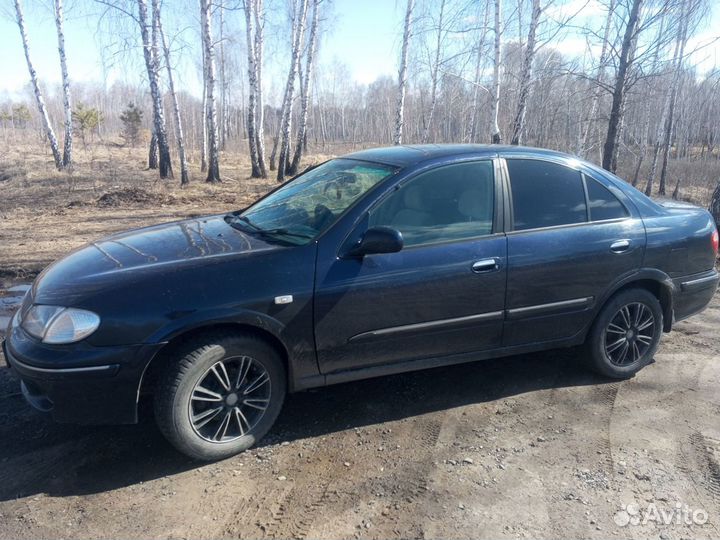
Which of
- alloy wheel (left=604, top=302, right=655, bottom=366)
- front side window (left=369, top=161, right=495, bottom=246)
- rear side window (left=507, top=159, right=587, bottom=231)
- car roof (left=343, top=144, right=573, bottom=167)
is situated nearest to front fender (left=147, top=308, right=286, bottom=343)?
front side window (left=369, top=161, right=495, bottom=246)

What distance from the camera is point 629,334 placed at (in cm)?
418

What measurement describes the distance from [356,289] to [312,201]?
0.89 m

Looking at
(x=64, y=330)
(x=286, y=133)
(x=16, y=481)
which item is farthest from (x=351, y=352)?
(x=286, y=133)

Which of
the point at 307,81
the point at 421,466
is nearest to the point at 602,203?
the point at 421,466

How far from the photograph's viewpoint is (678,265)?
4.25 metres

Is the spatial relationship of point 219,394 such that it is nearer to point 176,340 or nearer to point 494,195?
point 176,340

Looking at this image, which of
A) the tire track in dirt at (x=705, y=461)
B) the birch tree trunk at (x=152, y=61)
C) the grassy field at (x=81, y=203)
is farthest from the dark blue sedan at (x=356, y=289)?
the birch tree trunk at (x=152, y=61)

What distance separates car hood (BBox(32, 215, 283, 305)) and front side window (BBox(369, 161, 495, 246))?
0.81 meters

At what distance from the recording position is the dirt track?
8.54ft

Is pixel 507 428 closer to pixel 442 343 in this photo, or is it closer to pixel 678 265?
pixel 442 343

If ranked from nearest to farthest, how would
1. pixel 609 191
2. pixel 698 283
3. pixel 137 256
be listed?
pixel 137 256
pixel 609 191
pixel 698 283

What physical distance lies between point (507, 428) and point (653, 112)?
42.2 meters

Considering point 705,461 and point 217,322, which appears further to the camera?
point 705,461

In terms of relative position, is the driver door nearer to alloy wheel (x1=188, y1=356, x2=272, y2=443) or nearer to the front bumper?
alloy wheel (x1=188, y1=356, x2=272, y2=443)
